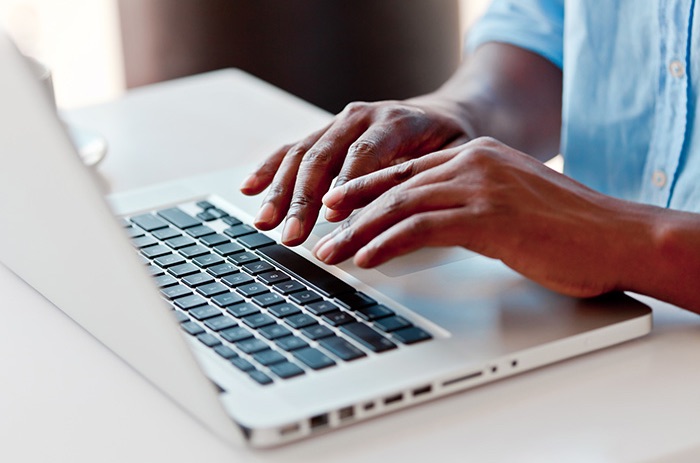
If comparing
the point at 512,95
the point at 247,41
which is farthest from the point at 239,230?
the point at 247,41

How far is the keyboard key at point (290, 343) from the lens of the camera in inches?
25.3

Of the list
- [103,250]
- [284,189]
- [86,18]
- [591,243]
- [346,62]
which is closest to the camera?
[103,250]

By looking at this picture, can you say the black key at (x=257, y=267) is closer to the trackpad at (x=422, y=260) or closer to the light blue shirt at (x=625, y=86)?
the trackpad at (x=422, y=260)

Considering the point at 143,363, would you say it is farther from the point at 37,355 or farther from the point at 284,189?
the point at 284,189

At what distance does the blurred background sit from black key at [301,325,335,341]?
78.1 inches

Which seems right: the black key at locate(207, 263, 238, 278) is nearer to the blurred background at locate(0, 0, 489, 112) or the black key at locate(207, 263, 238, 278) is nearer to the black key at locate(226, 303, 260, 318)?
the black key at locate(226, 303, 260, 318)

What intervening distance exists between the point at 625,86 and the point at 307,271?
526 millimetres

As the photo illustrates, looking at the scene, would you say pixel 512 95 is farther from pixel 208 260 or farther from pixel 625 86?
pixel 208 260

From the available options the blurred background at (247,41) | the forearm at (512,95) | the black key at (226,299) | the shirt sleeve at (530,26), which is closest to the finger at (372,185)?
the black key at (226,299)

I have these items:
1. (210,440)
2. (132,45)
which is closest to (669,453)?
(210,440)

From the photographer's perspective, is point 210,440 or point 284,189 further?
point 284,189

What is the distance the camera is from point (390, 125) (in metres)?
0.91

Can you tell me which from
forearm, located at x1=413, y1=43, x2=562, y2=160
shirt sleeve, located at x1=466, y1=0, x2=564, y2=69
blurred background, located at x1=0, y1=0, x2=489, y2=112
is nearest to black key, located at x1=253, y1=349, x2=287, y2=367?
forearm, located at x1=413, y1=43, x2=562, y2=160

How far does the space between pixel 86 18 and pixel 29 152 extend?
6.85 feet
